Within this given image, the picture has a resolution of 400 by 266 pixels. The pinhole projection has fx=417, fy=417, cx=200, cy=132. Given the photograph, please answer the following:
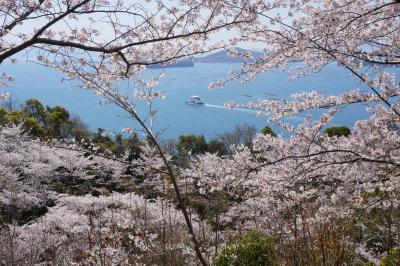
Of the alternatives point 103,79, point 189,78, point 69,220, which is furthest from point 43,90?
point 103,79

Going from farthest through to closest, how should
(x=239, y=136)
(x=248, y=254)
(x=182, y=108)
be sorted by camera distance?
(x=182, y=108) < (x=239, y=136) < (x=248, y=254)

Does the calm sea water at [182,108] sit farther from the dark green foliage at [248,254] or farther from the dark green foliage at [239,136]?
the dark green foliage at [248,254]

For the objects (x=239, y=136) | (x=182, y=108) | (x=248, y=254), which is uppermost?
(x=182, y=108)

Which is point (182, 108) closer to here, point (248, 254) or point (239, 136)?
point (239, 136)

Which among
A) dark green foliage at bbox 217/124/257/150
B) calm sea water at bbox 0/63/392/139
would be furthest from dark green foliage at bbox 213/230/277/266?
calm sea water at bbox 0/63/392/139

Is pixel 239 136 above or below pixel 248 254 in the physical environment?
above

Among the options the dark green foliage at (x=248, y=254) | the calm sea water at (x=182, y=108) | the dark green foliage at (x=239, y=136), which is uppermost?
the calm sea water at (x=182, y=108)

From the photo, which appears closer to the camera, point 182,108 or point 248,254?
point 248,254

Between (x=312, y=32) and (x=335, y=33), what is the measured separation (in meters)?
0.22

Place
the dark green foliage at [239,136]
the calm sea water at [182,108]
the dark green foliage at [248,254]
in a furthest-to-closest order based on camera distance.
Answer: the calm sea water at [182,108], the dark green foliage at [239,136], the dark green foliage at [248,254]

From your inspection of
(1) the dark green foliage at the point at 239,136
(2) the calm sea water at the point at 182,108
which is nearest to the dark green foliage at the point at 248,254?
(1) the dark green foliage at the point at 239,136

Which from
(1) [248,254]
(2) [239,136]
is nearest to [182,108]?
(2) [239,136]

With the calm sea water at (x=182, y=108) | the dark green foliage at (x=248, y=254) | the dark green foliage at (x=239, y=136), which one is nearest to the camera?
the dark green foliage at (x=248, y=254)

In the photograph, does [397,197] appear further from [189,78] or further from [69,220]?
[189,78]
